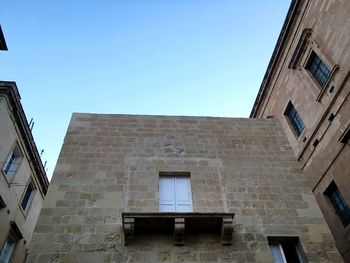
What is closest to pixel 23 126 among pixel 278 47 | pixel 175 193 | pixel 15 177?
pixel 15 177

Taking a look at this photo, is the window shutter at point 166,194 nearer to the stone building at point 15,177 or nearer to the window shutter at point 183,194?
the window shutter at point 183,194

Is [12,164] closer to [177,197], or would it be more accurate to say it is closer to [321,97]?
[177,197]

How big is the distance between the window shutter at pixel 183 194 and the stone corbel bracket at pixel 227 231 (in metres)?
1.07

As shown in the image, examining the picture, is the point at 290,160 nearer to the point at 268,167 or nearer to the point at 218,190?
the point at 268,167

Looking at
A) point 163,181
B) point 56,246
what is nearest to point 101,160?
point 163,181

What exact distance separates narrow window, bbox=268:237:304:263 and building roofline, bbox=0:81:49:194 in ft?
40.9

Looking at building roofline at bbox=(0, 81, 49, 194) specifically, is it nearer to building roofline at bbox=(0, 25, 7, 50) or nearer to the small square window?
the small square window

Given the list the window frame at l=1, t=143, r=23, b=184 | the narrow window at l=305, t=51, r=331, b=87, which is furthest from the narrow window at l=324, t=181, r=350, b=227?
the window frame at l=1, t=143, r=23, b=184

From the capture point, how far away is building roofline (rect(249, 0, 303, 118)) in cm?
1636

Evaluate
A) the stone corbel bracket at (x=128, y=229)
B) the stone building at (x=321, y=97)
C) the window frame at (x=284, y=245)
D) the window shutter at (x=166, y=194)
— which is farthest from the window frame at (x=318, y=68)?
the stone corbel bracket at (x=128, y=229)

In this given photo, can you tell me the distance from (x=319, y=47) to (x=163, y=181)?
10.4 m

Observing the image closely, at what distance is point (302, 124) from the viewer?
16.1 m

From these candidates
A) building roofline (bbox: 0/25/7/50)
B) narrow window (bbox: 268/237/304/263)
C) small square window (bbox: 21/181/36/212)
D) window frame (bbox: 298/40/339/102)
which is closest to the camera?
narrow window (bbox: 268/237/304/263)

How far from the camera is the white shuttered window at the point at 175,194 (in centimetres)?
791
